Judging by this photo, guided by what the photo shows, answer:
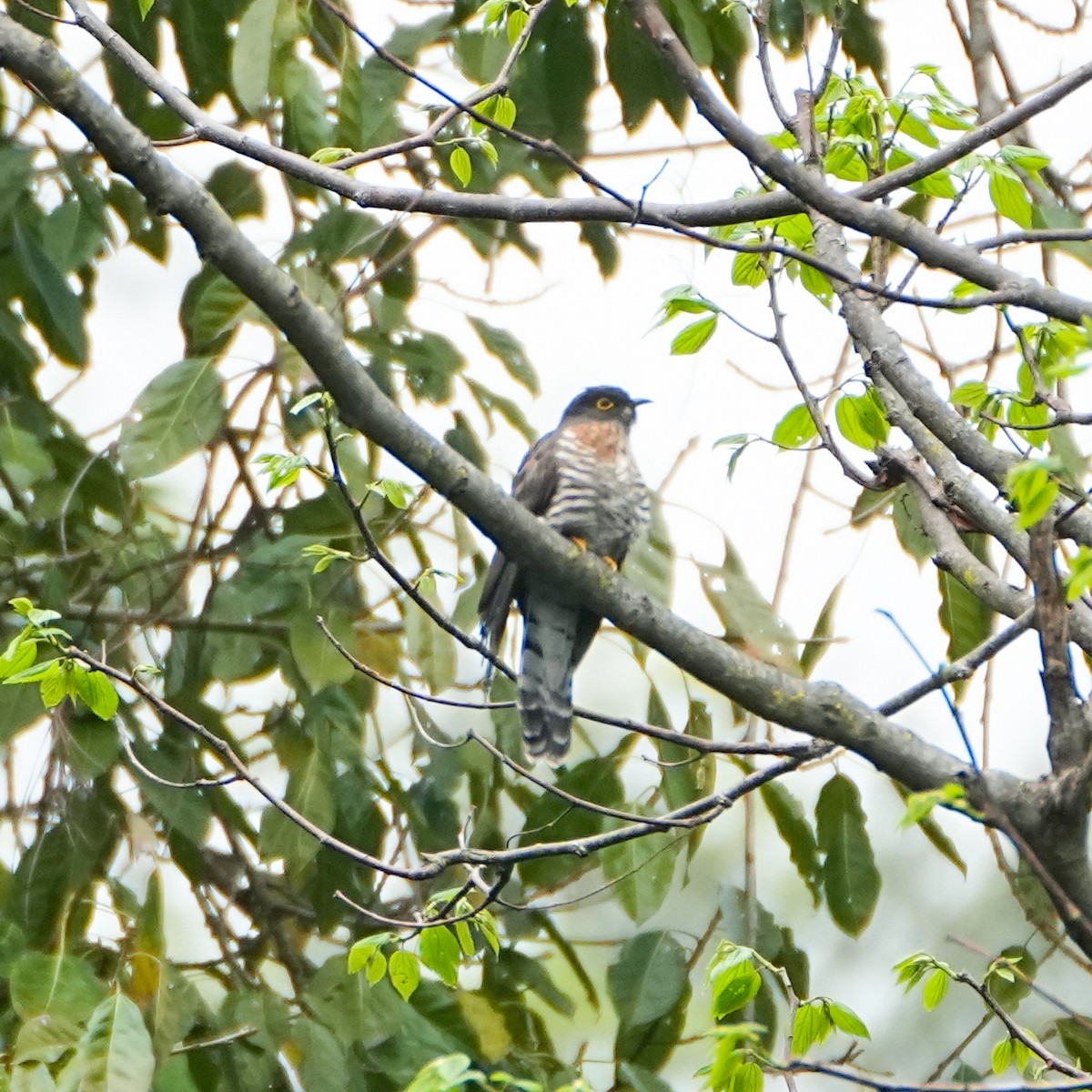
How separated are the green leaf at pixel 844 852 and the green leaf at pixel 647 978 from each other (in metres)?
0.41

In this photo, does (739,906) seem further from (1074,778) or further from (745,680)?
(1074,778)

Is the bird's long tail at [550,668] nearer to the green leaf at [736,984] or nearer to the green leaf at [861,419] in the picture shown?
the green leaf at [861,419]

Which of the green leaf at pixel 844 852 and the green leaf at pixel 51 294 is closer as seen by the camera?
the green leaf at pixel 844 852

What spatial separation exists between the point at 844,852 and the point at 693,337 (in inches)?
52.3

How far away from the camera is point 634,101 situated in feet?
11.2

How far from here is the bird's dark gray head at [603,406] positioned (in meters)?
4.21

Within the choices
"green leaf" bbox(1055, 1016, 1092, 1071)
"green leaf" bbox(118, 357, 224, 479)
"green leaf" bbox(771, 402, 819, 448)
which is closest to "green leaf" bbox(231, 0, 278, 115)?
"green leaf" bbox(118, 357, 224, 479)

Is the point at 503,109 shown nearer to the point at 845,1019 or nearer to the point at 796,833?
the point at 845,1019

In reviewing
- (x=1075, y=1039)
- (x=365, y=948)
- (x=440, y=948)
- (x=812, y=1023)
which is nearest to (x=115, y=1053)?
(x=365, y=948)

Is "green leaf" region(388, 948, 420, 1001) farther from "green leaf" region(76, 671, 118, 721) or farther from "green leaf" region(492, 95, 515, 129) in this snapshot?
"green leaf" region(492, 95, 515, 129)

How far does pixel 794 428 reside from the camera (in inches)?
104

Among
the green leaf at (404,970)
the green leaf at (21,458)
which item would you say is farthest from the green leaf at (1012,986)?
the green leaf at (21,458)

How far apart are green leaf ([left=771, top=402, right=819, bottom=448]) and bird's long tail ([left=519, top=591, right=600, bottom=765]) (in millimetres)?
890

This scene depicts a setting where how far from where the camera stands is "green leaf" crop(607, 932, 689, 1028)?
3273 mm
